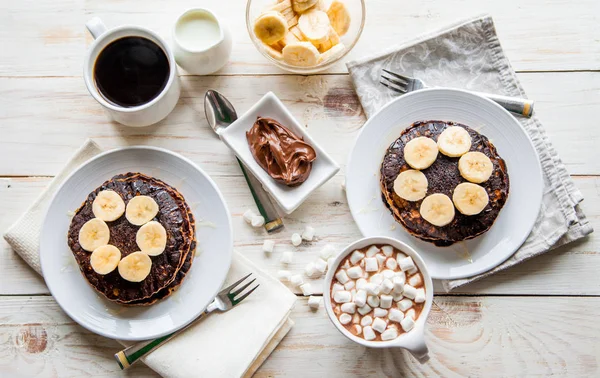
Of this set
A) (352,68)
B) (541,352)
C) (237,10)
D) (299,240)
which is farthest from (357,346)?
(237,10)

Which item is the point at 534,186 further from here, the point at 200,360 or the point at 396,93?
the point at 200,360

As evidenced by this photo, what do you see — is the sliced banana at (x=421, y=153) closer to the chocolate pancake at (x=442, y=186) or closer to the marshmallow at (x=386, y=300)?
the chocolate pancake at (x=442, y=186)

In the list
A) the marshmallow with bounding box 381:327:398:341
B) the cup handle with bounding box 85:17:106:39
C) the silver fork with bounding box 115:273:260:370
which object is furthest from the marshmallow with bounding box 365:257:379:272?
the cup handle with bounding box 85:17:106:39

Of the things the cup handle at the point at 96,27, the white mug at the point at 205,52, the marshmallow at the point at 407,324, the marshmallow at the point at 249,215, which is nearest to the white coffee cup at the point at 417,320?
the marshmallow at the point at 407,324

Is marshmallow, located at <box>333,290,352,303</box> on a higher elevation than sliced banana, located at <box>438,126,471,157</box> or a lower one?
lower

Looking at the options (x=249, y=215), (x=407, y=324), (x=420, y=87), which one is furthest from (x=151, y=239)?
(x=420, y=87)

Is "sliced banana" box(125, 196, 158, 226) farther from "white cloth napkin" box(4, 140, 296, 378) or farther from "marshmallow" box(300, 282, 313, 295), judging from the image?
"marshmallow" box(300, 282, 313, 295)
